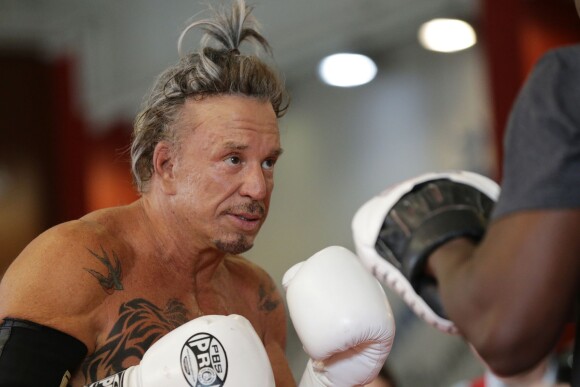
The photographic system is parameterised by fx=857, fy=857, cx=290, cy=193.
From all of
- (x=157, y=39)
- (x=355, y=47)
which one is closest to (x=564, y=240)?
(x=355, y=47)

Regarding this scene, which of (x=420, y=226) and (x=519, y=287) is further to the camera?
(x=420, y=226)

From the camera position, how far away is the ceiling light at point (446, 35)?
16.6ft

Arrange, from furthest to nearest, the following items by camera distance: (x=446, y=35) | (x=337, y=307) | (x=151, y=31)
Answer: (x=151, y=31) → (x=446, y=35) → (x=337, y=307)

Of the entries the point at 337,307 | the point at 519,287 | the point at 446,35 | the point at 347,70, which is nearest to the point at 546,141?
the point at 519,287

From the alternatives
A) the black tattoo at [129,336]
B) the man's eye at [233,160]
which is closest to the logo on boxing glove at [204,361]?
the black tattoo at [129,336]

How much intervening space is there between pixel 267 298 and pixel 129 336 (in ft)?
1.90

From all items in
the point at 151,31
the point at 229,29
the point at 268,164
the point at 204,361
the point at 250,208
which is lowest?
the point at 204,361

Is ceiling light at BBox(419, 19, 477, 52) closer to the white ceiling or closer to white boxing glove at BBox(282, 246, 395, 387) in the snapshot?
the white ceiling

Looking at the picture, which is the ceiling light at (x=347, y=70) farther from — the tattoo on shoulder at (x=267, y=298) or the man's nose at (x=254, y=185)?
the man's nose at (x=254, y=185)

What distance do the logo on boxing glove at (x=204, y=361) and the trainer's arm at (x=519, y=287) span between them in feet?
2.08

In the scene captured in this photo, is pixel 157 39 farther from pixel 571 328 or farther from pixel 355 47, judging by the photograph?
pixel 571 328

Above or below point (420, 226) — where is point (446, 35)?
above

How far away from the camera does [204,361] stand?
1662 millimetres

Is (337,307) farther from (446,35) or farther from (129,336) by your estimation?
(446,35)
